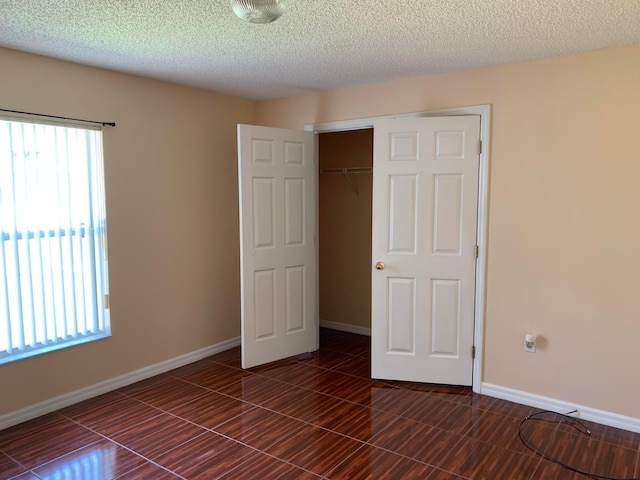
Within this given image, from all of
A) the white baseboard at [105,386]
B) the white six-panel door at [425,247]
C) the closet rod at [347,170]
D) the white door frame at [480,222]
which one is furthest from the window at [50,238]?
the white door frame at [480,222]

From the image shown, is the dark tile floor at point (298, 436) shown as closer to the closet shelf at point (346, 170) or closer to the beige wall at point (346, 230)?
the beige wall at point (346, 230)

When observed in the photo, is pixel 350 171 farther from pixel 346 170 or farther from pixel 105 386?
pixel 105 386

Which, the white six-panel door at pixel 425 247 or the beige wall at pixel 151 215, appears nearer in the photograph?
the beige wall at pixel 151 215

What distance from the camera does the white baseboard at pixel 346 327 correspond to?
4996 millimetres

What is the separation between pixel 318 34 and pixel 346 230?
264 cm

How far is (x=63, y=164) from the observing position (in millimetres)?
3174

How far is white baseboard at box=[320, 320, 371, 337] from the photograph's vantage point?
4996mm

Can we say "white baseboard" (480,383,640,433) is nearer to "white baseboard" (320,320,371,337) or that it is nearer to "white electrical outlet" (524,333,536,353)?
"white electrical outlet" (524,333,536,353)

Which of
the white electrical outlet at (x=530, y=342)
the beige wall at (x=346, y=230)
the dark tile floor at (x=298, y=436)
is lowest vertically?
the dark tile floor at (x=298, y=436)

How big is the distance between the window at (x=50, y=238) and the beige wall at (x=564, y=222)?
262 cm

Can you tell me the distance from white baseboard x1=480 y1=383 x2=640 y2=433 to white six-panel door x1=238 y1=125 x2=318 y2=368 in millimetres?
1650

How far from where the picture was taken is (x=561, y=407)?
314cm

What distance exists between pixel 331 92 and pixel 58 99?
2095 mm

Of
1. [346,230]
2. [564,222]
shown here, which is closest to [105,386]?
[346,230]
